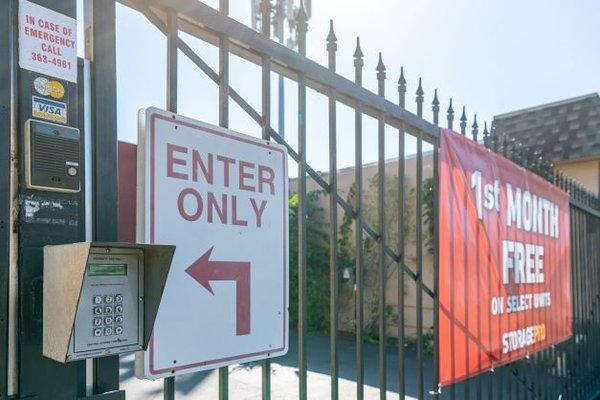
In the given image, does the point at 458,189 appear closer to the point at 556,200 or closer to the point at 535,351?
the point at 535,351

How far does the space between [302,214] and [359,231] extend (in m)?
0.37

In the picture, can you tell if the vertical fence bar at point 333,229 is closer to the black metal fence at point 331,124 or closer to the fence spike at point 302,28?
the black metal fence at point 331,124

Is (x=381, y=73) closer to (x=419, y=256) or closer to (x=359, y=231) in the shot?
(x=359, y=231)

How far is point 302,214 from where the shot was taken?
2182mm

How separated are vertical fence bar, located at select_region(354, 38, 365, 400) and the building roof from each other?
26.1ft

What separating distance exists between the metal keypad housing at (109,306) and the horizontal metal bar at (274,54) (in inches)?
33.9

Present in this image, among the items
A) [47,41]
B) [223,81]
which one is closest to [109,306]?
[47,41]

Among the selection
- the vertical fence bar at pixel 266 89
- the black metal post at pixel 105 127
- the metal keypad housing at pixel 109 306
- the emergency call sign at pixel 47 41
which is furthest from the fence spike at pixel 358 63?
the metal keypad housing at pixel 109 306

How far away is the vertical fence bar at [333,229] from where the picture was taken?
2.29 m

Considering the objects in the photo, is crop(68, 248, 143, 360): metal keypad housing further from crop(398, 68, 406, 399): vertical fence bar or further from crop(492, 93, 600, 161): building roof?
crop(492, 93, 600, 161): building roof

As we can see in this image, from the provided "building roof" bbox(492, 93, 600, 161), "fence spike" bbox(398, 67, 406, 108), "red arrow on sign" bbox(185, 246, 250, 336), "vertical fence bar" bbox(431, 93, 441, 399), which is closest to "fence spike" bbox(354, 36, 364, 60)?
"fence spike" bbox(398, 67, 406, 108)

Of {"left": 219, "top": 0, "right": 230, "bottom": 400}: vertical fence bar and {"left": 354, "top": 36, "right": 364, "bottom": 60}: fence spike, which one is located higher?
{"left": 354, "top": 36, "right": 364, "bottom": 60}: fence spike

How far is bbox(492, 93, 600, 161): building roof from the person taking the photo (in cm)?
991

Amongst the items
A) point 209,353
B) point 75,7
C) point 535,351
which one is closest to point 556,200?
point 535,351
